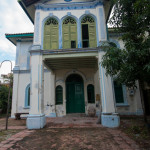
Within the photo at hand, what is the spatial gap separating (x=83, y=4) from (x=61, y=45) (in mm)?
3001

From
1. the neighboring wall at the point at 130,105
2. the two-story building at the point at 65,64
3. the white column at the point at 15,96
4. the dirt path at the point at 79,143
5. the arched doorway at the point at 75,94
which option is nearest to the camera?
the dirt path at the point at 79,143

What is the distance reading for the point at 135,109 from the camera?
9094 mm

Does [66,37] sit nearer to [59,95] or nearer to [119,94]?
[59,95]

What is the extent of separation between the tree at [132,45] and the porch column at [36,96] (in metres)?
3.63

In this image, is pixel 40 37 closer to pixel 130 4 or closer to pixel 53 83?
pixel 53 83

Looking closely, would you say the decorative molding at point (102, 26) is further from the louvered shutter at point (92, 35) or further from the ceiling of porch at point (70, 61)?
the ceiling of porch at point (70, 61)

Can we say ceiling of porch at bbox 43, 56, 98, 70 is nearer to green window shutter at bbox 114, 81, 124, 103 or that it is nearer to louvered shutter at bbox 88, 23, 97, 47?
louvered shutter at bbox 88, 23, 97, 47

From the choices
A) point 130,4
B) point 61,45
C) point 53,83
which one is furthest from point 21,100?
point 130,4

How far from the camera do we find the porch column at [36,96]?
598cm

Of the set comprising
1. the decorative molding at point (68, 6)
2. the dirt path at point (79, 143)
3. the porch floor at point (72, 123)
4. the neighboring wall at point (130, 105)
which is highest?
the decorative molding at point (68, 6)

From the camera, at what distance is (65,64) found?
8641 millimetres

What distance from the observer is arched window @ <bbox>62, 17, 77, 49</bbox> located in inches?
284

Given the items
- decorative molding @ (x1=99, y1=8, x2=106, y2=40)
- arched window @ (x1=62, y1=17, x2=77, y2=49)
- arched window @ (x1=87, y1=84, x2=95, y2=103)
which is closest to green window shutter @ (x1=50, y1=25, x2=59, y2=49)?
arched window @ (x1=62, y1=17, x2=77, y2=49)

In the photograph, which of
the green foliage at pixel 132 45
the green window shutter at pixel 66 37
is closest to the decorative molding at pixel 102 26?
the green foliage at pixel 132 45
